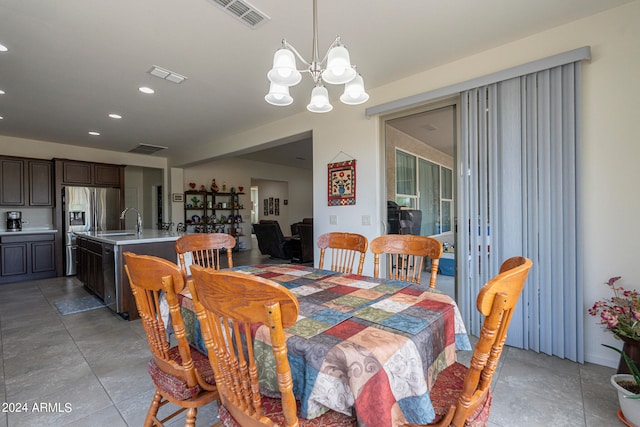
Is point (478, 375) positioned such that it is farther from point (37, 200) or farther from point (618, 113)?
point (37, 200)

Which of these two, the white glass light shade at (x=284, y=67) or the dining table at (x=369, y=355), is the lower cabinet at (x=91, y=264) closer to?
the white glass light shade at (x=284, y=67)

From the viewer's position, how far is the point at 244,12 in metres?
2.10

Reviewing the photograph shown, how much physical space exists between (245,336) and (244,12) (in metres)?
2.21

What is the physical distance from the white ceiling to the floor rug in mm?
2628

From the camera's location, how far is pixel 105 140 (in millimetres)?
5672

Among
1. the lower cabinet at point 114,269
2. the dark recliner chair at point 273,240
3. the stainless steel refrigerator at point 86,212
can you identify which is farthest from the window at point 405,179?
the stainless steel refrigerator at point 86,212

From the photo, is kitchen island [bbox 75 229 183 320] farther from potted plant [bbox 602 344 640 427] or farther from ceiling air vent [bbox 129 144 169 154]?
potted plant [bbox 602 344 640 427]

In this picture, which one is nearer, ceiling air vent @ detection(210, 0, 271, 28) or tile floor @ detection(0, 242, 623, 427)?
tile floor @ detection(0, 242, 623, 427)

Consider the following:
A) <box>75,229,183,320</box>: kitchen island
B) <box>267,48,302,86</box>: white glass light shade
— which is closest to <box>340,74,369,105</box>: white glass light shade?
<box>267,48,302,86</box>: white glass light shade

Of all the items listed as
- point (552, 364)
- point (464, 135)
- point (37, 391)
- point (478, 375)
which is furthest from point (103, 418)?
point (464, 135)

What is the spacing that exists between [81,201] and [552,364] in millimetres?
7505

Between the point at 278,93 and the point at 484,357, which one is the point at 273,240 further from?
the point at 484,357

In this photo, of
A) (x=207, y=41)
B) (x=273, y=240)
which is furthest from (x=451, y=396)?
(x=273, y=240)

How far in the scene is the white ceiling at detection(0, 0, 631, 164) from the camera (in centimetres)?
208
